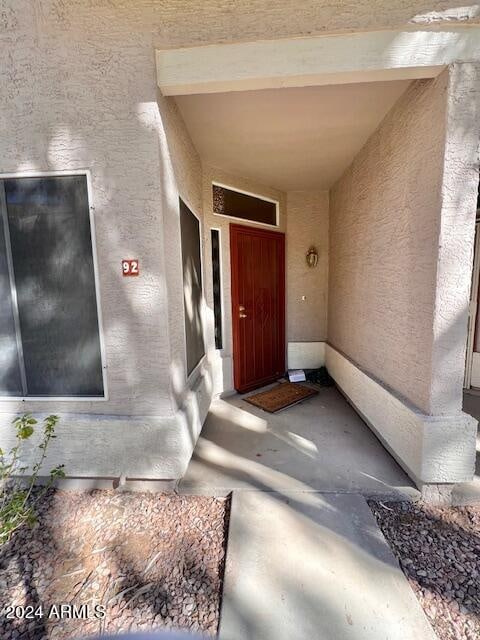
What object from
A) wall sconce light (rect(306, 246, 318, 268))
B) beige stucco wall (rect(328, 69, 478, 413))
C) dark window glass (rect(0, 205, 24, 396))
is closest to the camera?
beige stucco wall (rect(328, 69, 478, 413))

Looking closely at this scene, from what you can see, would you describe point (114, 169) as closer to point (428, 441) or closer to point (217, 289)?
point (217, 289)

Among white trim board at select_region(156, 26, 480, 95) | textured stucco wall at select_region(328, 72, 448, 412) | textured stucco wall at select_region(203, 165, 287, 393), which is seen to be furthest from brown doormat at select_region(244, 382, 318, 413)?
white trim board at select_region(156, 26, 480, 95)

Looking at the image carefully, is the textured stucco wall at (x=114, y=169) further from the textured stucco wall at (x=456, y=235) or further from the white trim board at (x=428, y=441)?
the textured stucco wall at (x=456, y=235)

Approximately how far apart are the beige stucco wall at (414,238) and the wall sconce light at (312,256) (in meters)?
1.43

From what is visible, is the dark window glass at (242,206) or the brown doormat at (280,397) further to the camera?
the dark window glass at (242,206)

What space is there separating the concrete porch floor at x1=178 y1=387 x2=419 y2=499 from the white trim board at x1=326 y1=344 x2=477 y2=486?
0.20 m

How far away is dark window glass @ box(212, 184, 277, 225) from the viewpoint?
4.14 m

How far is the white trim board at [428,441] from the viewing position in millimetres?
2213

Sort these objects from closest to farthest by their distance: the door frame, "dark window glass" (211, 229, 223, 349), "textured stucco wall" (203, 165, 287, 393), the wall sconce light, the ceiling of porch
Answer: the ceiling of porch
"textured stucco wall" (203, 165, 287, 393)
the door frame
"dark window glass" (211, 229, 223, 349)
the wall sconce light

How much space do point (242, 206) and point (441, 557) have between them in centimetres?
448

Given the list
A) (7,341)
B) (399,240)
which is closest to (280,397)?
(399,240)

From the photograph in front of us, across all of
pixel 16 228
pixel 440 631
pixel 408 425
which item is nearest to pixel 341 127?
pixel 408 425

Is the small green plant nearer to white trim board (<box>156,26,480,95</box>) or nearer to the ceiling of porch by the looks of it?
white trim board (<box>156,26,480,95</box>)

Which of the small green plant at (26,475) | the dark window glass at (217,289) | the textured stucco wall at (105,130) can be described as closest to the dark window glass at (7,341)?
the small green plant at (26,475)
